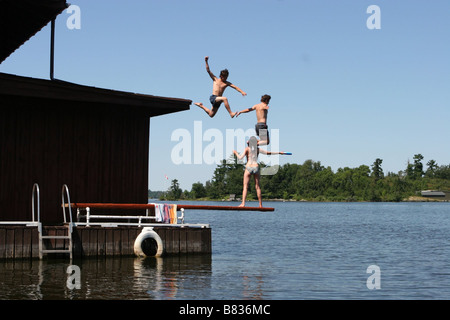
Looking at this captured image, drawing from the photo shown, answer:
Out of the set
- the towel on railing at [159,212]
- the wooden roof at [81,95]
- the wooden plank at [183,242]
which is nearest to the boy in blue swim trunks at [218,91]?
the wooden roof at [81,95]

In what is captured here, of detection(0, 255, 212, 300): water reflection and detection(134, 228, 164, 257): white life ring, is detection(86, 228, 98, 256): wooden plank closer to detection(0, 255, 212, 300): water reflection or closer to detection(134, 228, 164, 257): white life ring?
detection(0, 255, 212, 300): water reflection

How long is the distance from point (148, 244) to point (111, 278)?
4236mm

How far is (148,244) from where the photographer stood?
2903 centimetres

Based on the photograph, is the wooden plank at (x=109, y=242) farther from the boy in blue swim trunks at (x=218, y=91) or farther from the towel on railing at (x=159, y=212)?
the boy in blue swim trunks at (x=218, y=91)

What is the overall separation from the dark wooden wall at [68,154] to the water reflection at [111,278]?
288 centimetres

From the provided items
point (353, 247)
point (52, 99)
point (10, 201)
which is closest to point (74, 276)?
point (10, 201)

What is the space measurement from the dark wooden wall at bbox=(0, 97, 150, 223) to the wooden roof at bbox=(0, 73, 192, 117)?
0.70 meters

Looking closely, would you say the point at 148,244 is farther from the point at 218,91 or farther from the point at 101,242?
the point at 218,91

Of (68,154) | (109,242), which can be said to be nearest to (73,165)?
(68,154)

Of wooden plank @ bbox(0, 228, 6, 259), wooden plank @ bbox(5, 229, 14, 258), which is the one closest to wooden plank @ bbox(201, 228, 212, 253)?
wooden plank @ bbox(5, 229, 14, 258)

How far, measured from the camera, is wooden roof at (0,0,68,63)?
Result: 19.7m
